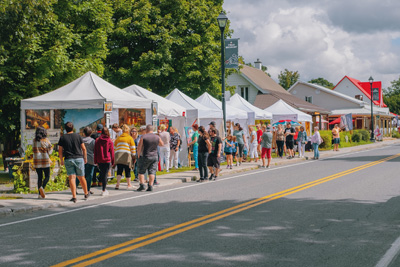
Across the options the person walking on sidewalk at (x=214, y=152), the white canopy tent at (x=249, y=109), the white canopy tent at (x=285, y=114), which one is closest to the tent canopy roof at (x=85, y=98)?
the person walking on sidewalk at (x=214, y=152)

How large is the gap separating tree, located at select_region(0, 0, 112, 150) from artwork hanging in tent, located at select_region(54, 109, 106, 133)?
8.90ft

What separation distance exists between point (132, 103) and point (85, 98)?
1.62 meters

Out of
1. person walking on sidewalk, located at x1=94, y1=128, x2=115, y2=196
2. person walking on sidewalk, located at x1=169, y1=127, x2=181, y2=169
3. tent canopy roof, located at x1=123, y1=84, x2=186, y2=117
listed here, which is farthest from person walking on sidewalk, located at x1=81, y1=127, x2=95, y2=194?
person walking on sidewalk, located at x1=169, y1=127, x2=181, y2=169

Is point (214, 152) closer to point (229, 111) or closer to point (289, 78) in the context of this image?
point (229, 111)

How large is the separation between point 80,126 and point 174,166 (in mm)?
5700

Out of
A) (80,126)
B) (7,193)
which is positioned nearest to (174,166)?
(80,126)

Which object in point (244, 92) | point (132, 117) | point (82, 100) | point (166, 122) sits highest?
point (244, 92)

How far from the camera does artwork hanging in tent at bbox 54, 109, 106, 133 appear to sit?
1575cm

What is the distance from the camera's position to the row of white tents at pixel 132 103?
51.1 ft

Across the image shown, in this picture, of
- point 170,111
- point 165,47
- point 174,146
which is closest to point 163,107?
point 170,111

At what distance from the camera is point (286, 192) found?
39.8ft

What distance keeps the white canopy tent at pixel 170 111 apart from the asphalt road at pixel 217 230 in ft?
23.9

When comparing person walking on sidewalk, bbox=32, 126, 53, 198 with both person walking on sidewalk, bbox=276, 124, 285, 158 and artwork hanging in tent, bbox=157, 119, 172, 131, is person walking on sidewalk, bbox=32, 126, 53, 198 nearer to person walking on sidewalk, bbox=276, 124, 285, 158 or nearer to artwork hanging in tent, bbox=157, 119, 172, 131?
artwork hanging in tent, bbox=157, 119, 172, 131

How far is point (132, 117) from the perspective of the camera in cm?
1783
